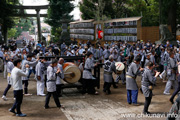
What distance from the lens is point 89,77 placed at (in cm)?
1081

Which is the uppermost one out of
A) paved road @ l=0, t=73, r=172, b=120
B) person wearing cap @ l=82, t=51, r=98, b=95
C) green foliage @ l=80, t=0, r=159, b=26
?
green foliage @ l=80, t=0, r=159, b=26

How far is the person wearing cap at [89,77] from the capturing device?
35.3 feet

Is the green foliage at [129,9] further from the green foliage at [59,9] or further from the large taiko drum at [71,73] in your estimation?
the large taiko drum at [71,73]

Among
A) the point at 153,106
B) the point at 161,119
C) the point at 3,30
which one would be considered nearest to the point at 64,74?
the point at 153,106

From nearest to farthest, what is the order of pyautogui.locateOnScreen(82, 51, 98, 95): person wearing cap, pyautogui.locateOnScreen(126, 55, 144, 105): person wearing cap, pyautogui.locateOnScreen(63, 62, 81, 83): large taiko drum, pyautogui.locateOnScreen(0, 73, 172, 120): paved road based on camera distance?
pyautogui.locateOnScreen(0, 73, 172, 120): paved road, pyautogui.locateOnScreen(126, 55, 144, 105): person wearing cap, pyautogui.locateOnScreen(63, 62, 81, 83): large taiko drum, pyautogui.locateOnScreen(82, 51, 98, 95): person wearing cap

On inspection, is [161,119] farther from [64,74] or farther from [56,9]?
[56,9]

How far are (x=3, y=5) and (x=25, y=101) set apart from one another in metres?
24.4

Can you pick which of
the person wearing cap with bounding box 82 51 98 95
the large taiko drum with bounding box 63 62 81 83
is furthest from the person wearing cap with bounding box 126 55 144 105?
the large taiko drum with bounding box 63 62 81 83

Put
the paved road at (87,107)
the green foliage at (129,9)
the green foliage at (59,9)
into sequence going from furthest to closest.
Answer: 1. the green foliage at (59,9)
2. the green foliage at (129,9)
3. the paved road at (87,107)

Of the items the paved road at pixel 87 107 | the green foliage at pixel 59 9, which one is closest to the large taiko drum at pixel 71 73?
the paved road at pixel 87 107

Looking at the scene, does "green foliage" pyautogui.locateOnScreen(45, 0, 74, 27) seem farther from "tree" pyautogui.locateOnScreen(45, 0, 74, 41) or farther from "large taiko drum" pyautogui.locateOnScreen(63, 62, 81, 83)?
"large taiko drum" pyautogui.locateOnScreen(63, 62, 81, 83)

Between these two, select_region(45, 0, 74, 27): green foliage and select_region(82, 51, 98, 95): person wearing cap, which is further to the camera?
select_region(45, 0, 74, 27): green foliage

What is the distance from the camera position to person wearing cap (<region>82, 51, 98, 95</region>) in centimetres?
1077

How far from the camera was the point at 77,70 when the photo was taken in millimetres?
10664
